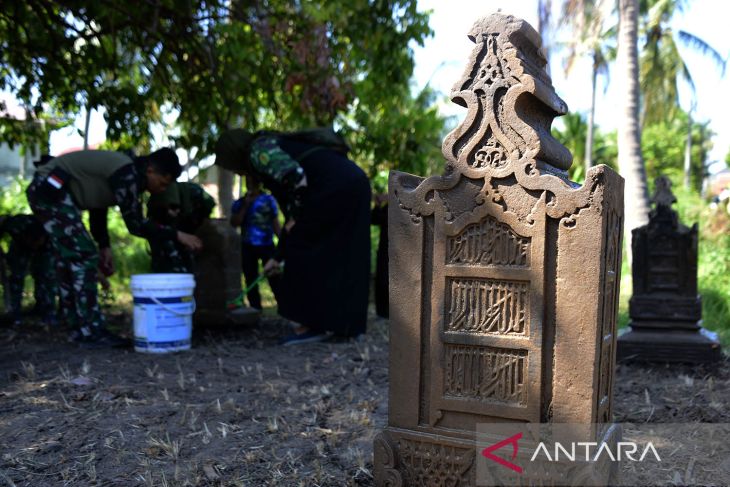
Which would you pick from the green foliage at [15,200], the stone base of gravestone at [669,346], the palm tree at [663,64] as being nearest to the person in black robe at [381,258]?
the stone base of gravestone at [669,346]

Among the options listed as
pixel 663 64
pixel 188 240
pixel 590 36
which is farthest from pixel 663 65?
pixel 188 240

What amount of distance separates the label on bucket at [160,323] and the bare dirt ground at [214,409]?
4.6 inches

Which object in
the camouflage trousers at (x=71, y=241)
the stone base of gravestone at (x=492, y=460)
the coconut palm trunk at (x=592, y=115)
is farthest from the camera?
the coconut palm trunk at (x=592, y=115)

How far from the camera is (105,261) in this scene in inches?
237

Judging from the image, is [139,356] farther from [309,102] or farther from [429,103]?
[429,103]

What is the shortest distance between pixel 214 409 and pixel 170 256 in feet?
7.76

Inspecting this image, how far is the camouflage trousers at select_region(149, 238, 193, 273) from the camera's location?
5.85m

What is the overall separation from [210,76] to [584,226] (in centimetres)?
569

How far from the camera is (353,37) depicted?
664 centimetres

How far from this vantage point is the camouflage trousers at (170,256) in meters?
5.85

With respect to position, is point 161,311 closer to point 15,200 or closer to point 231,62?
point 231,62

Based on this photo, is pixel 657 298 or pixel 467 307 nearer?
pixel 467 307

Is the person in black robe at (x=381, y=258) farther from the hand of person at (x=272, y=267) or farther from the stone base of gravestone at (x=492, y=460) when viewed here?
the stone base of gravestone at (x=492, y=460)

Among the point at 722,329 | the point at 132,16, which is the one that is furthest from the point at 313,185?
the point at 722,329
